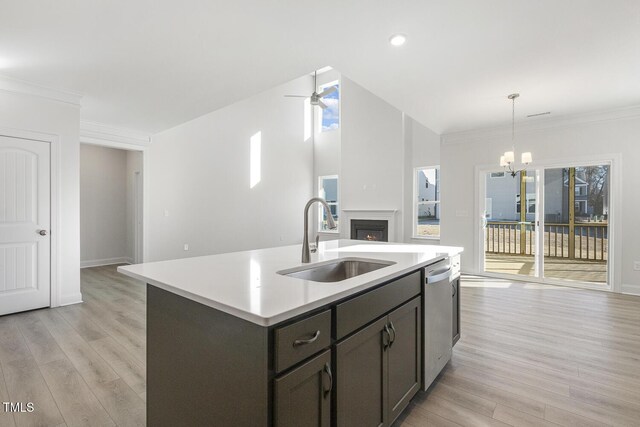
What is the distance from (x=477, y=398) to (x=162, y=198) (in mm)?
5927

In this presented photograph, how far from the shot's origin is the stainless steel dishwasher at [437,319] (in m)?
1.96

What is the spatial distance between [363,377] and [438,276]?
924mm

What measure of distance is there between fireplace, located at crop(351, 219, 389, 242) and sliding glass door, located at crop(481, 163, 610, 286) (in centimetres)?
197

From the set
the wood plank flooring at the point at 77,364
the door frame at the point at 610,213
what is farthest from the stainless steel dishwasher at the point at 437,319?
the door frame at the point at 610,213

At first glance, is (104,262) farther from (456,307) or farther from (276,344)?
(276,344)

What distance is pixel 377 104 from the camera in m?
7.16

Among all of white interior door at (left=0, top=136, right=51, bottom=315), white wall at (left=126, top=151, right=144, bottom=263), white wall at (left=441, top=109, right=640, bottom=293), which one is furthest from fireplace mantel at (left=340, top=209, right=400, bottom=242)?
white interior door at (left=0, top=136, right=51, bottom=315)

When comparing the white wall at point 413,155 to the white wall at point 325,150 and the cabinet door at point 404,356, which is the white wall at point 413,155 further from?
the cabinet door at point 404,356

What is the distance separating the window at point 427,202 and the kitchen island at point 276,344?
525cm

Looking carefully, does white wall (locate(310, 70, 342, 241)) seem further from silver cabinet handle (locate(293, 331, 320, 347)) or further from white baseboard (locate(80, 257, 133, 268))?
silver cabinet handle (locate(293, 331, 320, 347))

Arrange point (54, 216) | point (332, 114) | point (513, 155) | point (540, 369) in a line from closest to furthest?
point (540, 369) → point (54, 216) → point (513, 155) → point (332, 114)

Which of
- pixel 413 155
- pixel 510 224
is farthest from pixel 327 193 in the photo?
pixel 510 224

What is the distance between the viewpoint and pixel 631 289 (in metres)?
4.45

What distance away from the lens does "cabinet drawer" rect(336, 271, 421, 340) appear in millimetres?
1272
